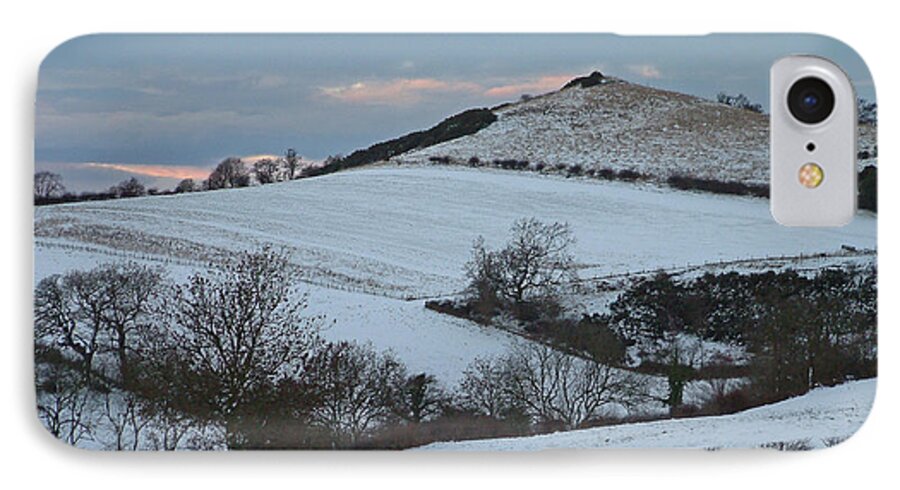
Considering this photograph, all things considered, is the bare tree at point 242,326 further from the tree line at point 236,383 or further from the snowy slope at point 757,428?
the snowy slope at point 757,428

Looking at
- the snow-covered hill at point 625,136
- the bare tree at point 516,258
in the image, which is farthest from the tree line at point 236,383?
the snow-covered hill at point 625,136

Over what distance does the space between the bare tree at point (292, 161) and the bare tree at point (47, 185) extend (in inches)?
13.9

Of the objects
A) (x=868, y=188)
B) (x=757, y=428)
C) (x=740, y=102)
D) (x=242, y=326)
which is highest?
(x=740, y=102)

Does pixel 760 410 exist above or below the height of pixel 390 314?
below

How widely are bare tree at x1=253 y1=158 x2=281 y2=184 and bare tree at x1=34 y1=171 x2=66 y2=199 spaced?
1.00 feet

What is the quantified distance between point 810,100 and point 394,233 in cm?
68

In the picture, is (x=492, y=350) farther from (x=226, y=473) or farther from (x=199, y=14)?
(x=199, y=14)

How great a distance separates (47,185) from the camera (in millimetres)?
1612

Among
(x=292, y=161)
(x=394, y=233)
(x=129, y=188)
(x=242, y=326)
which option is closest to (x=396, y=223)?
(x=394, y=233)

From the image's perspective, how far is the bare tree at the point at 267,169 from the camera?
162 cm

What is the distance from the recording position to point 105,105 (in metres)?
1.61

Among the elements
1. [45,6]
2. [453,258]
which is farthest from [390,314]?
[45,6]

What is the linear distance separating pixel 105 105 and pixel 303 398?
0.56 meters

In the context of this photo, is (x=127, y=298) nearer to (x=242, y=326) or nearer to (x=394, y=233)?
(x=242, y=326)
